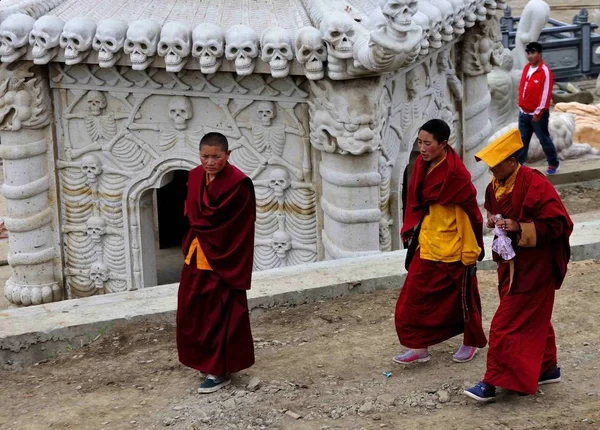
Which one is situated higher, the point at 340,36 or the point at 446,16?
the point at 446,16

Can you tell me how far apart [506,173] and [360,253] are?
3.84m

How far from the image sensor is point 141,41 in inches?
396

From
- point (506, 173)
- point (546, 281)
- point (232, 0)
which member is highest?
point (232, 0)

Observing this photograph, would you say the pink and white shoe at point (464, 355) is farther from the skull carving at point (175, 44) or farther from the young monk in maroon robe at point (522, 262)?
the skull carving at point (175, 44)

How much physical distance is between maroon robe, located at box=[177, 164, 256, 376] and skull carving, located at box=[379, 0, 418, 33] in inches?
91.1

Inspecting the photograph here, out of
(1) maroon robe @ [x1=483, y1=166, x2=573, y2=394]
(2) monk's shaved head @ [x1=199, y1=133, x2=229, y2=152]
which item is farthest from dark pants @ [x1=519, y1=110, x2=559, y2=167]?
(2) monk's shaved head @ [x1=199, y1=133, x2=229, y2=152]

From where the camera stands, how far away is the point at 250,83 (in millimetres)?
10391

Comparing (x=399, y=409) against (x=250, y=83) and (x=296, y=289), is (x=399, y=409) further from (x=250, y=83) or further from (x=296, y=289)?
(x=250, y=83)

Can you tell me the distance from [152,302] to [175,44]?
256 centimetres

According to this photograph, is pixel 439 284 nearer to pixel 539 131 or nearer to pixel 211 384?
pixel 211 384

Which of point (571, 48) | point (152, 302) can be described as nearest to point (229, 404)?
point (152, 302)

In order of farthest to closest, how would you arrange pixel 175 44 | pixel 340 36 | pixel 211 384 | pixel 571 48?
pixel 571 48, pixel 175 44, pixel 340 36, pixel 211 384

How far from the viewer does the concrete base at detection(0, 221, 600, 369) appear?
789 cm

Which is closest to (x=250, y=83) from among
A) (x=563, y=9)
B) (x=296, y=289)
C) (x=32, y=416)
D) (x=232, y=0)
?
(x=232, y=0)
